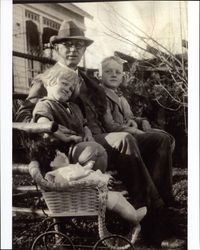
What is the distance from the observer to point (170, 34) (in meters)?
1.70

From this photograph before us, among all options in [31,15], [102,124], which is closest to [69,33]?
[31,15]

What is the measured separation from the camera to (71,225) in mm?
1731

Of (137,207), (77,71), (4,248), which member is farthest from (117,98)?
(4,248)

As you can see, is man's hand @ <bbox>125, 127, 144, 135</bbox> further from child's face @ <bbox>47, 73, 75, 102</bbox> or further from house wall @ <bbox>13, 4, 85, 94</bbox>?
house wall @ <bbox>13, 4, 85, 94</bbox>

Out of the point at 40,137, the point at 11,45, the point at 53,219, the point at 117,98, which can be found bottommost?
the point at 53,219

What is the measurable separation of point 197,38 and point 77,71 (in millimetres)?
454

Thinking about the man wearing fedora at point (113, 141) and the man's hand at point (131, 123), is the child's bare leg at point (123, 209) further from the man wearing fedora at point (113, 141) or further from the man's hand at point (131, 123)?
the man's hand at point (131, 123)

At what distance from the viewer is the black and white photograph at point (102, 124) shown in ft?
5.58

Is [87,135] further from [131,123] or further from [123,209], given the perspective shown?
[123,209]

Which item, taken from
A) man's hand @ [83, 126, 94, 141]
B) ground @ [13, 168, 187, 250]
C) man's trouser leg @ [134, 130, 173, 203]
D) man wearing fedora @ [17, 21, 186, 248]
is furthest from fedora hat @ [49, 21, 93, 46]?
ground @ [13, 168, 187, 250]

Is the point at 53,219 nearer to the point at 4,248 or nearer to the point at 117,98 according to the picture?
the point at 4,248

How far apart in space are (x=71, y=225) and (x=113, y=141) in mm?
350

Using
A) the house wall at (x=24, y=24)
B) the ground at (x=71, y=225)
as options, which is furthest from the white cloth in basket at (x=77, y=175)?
the house wall at (x=24, y=24)

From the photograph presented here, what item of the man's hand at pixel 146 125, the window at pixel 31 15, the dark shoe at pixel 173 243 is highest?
the window at pixel 31 15
